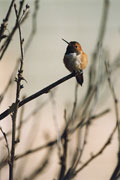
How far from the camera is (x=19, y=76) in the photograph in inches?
52.8

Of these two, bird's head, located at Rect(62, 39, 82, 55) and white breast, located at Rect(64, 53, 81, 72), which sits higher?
bird's head, located at Rect(62, 39, 82, 55)

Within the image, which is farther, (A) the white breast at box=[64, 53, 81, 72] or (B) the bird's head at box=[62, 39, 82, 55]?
(A) the white breast at box=[64, 53, 81, 72]

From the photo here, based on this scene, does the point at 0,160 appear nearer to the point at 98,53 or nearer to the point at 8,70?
the point at 98,53

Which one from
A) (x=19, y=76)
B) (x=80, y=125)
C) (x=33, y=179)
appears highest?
(x=19, y=76)

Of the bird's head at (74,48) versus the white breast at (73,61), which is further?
the white breast at (73,61)

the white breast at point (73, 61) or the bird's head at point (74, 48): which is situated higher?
the bird's head at point (74, 48)

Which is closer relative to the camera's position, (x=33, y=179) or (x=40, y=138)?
(x=33, y=179)

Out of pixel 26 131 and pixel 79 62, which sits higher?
pixel 79 62

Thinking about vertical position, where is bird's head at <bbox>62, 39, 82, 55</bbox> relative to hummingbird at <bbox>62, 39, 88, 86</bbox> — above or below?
above

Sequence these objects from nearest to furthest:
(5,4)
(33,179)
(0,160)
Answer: (0,160) < (33,179) < (5,4)

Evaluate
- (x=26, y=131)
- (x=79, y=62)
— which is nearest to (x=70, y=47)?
(x=79, y=62)

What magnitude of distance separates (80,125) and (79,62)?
346 mm

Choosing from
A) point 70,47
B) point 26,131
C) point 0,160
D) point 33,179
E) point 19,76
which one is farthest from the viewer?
point 26,131

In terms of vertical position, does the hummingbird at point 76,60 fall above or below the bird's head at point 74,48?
below
